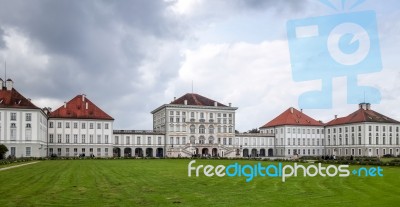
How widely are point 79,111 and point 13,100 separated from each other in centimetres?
1467

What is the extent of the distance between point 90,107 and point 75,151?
738 centimetres

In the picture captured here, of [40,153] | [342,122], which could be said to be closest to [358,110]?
[342,122]

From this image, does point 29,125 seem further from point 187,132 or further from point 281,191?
point 281,191

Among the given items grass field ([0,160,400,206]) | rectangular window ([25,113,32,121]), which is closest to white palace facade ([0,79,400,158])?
rectangular window ([25,113,32,121])

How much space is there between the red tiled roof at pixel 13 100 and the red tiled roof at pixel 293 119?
1876 inches

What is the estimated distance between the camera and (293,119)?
8931 cm

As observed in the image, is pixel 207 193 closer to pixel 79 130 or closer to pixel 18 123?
pixel 18 123

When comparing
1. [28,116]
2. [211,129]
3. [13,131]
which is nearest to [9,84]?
[28,116]

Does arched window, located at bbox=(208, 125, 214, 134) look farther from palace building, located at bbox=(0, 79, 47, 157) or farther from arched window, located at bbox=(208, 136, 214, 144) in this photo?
palace building, located at bbox=(0, 79, 47, 157)

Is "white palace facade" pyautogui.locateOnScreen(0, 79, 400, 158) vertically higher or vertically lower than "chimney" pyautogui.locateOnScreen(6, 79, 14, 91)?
lower

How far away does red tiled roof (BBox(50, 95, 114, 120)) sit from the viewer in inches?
2817

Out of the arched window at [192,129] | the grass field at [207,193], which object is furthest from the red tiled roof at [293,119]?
the grass field at [207,193]

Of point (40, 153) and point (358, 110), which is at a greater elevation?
point (358, 110)

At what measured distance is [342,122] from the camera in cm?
8406
